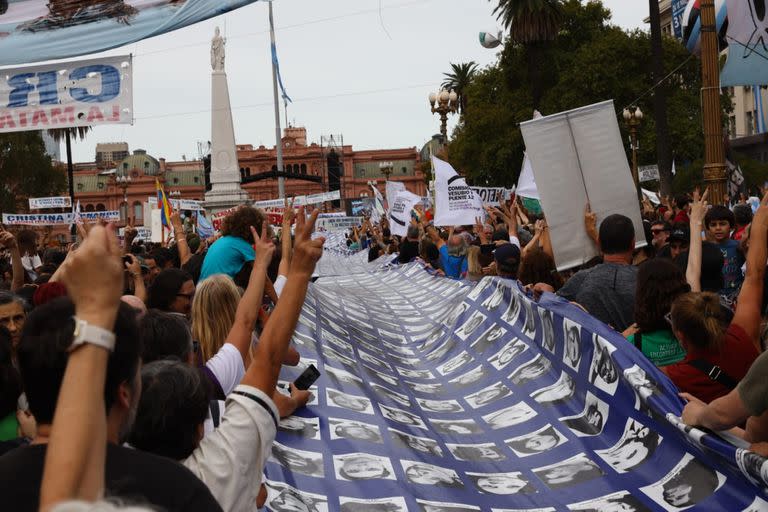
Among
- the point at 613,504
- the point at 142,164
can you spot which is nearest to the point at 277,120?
the point at 613,504

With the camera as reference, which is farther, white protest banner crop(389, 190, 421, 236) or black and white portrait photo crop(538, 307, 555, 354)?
white protest banner crop(389, 190, 421, 236)

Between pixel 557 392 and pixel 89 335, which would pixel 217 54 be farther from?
pixel 89 335

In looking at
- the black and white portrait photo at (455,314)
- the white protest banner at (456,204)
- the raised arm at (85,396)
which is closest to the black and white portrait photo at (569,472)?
the raised arm at (85,396)

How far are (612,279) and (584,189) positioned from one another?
161 cm

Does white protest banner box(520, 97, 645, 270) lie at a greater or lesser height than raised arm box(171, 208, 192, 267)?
greater

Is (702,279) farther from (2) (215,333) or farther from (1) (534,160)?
(2) (215,333)

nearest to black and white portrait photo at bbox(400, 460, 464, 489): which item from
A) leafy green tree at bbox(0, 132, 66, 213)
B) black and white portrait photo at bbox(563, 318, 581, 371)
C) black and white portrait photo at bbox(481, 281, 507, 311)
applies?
black and white portrait photo at bbox(563, 318, 581, 371)

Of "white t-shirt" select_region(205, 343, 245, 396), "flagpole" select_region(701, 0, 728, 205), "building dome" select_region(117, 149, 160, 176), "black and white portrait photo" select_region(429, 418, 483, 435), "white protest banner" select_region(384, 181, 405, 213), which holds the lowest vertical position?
"black and white portrait photo" select_region(429, 418, 483, 435)

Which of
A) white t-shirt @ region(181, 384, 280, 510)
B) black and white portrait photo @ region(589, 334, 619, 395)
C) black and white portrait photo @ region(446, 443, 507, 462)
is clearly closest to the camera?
white t-shirt @ region(181, 384, 280, 510)

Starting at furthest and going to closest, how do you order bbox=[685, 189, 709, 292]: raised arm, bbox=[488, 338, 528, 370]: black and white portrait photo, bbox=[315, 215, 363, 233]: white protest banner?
bbox=[315, 215, 363, 233]: white protest banner
bbox=[488, 338, 528, 370]: black and white portrait photo
bbox=[685, 189, 709, 292]: raised arm

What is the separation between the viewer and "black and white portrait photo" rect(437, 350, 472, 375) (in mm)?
8062

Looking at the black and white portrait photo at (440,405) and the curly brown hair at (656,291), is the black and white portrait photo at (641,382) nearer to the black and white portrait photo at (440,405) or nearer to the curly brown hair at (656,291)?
the curly brown hair at (656,291)

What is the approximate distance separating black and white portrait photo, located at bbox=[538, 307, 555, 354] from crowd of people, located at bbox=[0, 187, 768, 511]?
0.27 meters

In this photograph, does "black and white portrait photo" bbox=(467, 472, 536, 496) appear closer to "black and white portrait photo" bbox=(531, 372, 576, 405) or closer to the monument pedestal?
"black and white portrait photo" bbox=(531, 372, 576, 405)
